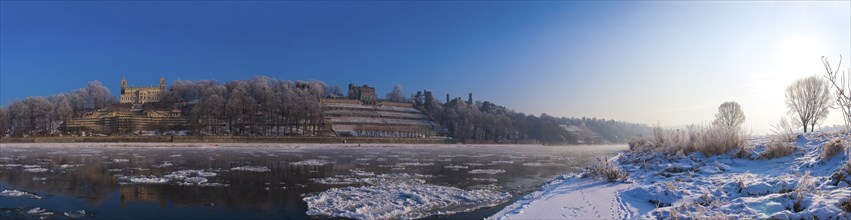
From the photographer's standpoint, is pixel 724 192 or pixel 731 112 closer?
pixel 724 192

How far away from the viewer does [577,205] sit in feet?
36.5

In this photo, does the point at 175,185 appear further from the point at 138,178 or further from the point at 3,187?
the point at 3,187

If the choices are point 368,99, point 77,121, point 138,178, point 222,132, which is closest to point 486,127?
point 368,99

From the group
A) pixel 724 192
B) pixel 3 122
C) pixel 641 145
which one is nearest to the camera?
pixel 724 192

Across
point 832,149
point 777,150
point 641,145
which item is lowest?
point 641,145

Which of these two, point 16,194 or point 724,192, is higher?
point 724,192

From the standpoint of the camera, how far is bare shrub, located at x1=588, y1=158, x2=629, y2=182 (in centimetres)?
1462

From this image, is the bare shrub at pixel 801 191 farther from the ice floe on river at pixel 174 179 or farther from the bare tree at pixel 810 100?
the bare tree at pixel 810 100

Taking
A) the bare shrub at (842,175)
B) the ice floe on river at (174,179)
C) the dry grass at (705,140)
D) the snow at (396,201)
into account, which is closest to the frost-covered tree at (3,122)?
the ice floe on river at (174,179)

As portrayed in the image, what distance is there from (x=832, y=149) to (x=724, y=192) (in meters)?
2.67

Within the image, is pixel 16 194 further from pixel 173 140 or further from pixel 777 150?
pixel 173 140

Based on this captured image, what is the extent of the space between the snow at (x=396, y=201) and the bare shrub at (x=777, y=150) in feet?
22.9

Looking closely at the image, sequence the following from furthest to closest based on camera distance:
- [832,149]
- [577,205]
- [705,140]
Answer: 1. [705,140]
2. [577,205]
3. [832,149]

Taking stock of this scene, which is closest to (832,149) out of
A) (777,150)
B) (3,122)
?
(777,150)
